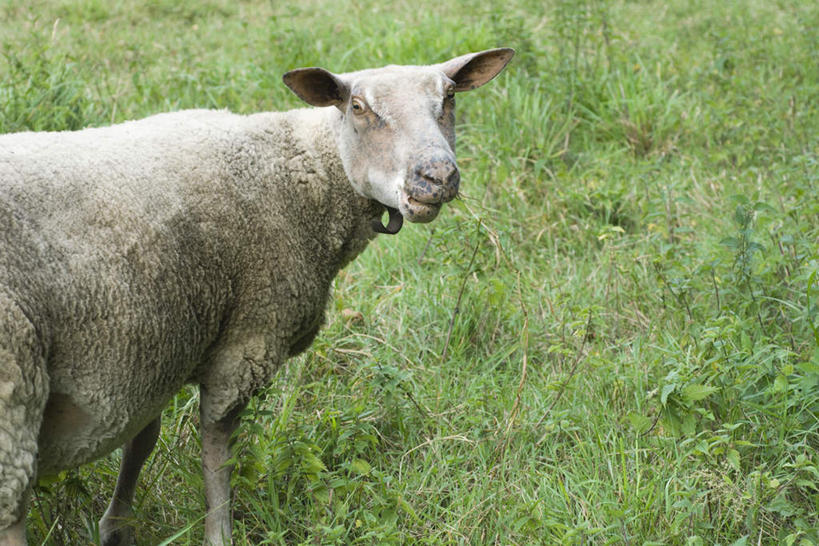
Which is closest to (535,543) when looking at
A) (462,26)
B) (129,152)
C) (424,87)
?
(424,87)

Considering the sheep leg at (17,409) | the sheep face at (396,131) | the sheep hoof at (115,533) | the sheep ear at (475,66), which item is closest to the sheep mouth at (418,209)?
the sheep face at (396,131)

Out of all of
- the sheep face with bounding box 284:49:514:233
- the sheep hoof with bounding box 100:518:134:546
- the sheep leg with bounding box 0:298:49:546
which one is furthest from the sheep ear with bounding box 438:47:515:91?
the sheep hoof with bounding box 100:518:134:546

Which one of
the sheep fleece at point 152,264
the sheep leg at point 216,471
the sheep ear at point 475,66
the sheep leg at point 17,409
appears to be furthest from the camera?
the sheep ear at point 475,66

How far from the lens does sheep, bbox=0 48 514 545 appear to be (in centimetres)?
243

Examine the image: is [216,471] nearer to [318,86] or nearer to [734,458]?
[318,86]

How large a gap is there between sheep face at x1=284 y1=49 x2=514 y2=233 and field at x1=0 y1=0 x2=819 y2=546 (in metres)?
0.94

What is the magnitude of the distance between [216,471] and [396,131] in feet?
4.75

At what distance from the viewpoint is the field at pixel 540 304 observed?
3.18 metres

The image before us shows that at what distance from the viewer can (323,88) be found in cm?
330

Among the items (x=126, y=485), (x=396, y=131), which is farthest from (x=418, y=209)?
(x=126, y=485)

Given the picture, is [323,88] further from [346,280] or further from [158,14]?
[158,14]

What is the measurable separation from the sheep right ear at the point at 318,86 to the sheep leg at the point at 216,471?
120 centimetres

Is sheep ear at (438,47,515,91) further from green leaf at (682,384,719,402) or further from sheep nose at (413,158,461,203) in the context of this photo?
green leaf at (682,384,719,402)

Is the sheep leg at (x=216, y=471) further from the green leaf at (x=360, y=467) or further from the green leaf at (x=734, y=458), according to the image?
the green leaf at (x=734, y=458)
